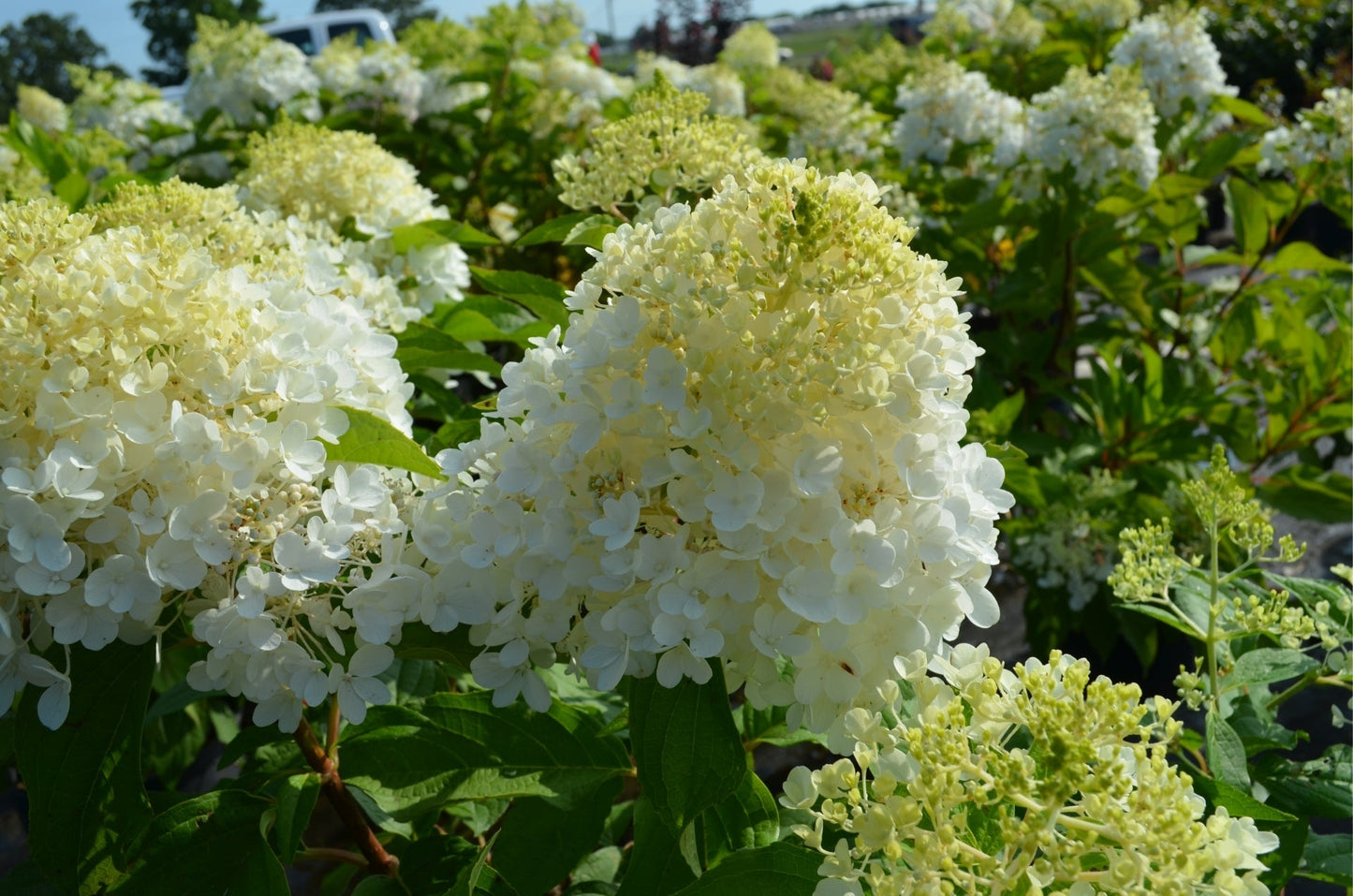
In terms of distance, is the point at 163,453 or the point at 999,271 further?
the point at 999,271

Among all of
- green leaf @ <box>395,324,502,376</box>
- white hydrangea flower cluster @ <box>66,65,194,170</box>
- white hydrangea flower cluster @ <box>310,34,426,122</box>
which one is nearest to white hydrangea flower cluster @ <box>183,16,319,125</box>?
white hydrangea flower cluster @ <box>310,34,426,122</box>

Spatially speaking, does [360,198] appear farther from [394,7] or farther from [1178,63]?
[394,7]

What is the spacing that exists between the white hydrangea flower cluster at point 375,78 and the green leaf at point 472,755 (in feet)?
11.9

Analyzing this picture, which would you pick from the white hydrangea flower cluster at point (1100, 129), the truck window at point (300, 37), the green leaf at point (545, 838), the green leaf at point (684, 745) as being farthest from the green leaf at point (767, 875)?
the truck window at point (300, 37)

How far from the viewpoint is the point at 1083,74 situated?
3012mm

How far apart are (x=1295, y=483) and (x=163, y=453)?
10.3 feet

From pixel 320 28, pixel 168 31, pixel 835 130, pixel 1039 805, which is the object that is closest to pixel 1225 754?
pixel 1039 805

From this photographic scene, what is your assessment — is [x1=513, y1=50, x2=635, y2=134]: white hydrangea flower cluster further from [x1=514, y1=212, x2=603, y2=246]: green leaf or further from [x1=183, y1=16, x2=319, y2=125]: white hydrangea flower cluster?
[x1=514, y1=212, x2=603, y2=246]: green leaf

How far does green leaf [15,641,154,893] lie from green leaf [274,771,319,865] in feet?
0.50

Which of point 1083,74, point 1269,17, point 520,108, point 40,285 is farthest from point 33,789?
point 1269,17

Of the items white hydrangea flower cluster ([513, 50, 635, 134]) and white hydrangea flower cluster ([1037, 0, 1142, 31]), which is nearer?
white hydrangea flower cluster ([513, 50, 635, 134])

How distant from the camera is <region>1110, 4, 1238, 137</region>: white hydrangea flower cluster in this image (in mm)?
3498

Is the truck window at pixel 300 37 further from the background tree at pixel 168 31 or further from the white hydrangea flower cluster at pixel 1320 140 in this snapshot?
the background tree at pixel 168 31

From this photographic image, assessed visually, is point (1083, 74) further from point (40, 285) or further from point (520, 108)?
point (40, 285)
